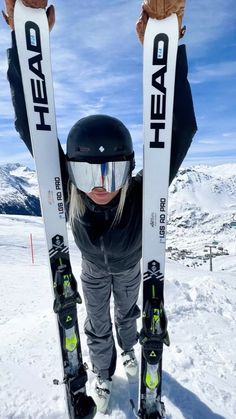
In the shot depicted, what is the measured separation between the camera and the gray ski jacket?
8.41ft

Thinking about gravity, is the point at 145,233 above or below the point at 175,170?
below

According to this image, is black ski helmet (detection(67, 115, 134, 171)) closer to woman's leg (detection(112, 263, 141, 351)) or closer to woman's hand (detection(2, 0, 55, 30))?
woman's hand (detection(2, 0, 55, 30))

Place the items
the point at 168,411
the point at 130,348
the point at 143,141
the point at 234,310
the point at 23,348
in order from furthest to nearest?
A: the point at 234,310
the point at 23,348
the point at 130,348
the point at 168,411
the point at 143,141

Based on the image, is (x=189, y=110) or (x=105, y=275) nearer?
(x=189, y=110)

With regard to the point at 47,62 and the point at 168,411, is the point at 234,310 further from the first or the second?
the point at 47,62

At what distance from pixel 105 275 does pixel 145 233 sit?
1.73 ft

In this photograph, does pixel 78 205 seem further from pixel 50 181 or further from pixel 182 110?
pixel 182 110

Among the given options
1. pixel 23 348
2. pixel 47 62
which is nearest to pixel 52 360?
pixel 23 348

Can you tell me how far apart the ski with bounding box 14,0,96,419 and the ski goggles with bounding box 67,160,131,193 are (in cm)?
35

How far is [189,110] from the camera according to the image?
2.54 metres

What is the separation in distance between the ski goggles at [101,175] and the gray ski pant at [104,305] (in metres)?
0.75

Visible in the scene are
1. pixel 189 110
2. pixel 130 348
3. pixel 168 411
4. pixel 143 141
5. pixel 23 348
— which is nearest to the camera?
pixel 189 110

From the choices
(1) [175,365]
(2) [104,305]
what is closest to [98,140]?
(2) [104,305]

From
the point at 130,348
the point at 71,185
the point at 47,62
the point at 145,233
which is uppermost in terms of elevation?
the point at 47,62
